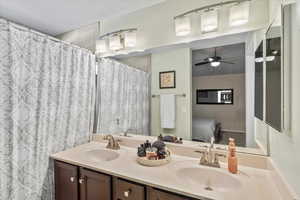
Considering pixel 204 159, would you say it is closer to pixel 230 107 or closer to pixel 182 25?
pixel 230 107

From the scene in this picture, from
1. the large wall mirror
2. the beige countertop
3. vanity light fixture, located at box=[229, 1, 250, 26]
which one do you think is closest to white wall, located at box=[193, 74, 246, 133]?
the large wall mirror

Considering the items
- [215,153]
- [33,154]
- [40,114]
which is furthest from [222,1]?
[33,154]

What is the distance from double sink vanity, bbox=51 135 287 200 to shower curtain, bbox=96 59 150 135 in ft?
1.28

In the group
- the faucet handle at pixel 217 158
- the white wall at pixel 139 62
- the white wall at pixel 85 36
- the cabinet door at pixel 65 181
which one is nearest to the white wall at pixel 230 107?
the faucet handle at pixel 217 158

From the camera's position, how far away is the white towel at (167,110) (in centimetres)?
163

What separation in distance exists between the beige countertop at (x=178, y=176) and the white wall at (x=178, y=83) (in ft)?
0.98

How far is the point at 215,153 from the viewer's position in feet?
4.17

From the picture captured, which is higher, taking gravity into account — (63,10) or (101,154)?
(63,10)

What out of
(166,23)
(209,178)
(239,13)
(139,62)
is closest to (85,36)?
(139,62)

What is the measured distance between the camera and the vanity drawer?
1.05 metres

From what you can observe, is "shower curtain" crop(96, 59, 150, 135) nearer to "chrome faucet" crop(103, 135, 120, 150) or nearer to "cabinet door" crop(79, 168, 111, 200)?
"chrome faucet" crop(103, 135, 120, 150)

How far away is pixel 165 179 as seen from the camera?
1.03 m

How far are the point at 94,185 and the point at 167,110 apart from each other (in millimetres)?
931

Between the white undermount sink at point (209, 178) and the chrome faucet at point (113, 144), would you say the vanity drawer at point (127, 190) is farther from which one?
the chrome faucet at point (113, 144)
